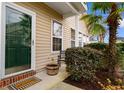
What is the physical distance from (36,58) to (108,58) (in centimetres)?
266

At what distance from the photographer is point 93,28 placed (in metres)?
6.48

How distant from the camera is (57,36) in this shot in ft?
26.4

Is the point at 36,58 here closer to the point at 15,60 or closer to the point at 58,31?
the point at 15,60

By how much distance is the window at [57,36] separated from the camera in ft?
25.2

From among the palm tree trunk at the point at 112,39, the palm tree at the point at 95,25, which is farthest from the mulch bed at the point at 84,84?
the palm tree at the point at 95,25

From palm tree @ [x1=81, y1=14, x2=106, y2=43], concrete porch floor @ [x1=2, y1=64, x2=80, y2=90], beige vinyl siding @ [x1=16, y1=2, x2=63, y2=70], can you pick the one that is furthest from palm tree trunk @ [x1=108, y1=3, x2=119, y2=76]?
beige vinyl siding @ [x1=16, y1=2, x2=63, y2=70]

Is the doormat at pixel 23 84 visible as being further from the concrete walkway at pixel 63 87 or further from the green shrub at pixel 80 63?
the green shrub at pixel 80 63

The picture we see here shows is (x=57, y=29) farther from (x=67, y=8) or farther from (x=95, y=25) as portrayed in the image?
(x=95, y=25)

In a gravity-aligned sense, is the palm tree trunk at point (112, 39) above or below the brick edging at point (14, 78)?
above

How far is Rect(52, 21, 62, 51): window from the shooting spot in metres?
7.68

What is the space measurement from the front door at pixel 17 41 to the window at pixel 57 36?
2314 millimetres

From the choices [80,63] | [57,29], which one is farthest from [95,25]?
[57,29]

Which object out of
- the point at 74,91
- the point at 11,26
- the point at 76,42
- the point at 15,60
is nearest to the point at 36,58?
the point at 15,60

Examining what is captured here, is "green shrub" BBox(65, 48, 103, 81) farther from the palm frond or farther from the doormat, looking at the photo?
the palm frond
